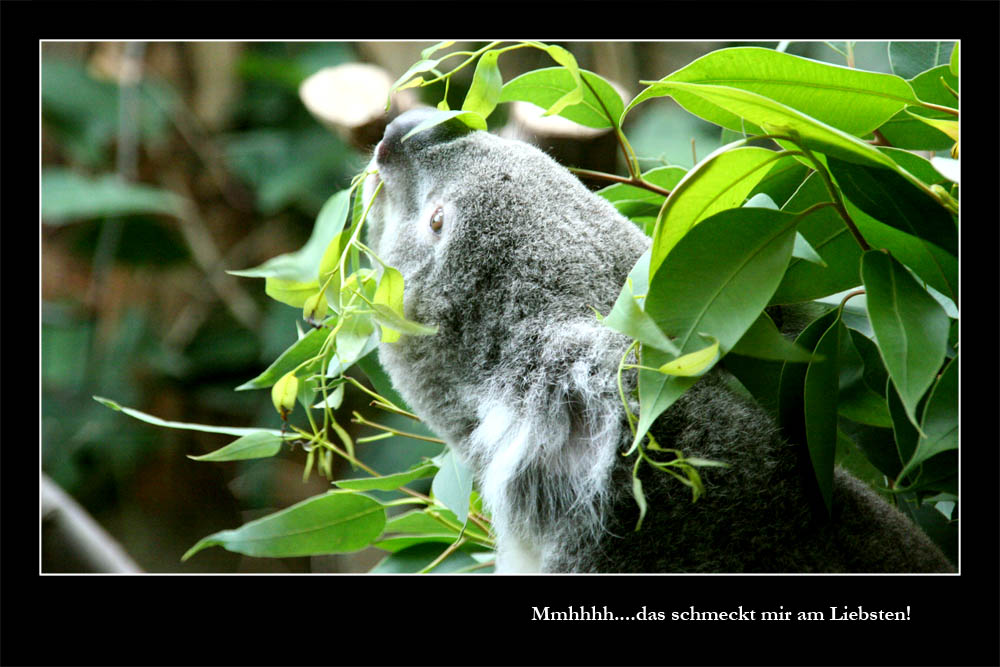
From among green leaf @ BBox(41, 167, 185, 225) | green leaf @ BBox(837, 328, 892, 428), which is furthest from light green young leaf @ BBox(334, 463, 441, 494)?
green leaf @ BBox(41, 167, 185, 225)

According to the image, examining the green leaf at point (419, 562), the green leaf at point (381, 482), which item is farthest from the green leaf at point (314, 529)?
the green leaf at point (419, 562)

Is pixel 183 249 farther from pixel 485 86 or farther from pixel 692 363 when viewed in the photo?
pixel 692 363

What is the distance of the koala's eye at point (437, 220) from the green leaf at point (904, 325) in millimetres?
510

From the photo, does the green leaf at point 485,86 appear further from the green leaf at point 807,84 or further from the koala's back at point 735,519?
the koala's back at point 735,519

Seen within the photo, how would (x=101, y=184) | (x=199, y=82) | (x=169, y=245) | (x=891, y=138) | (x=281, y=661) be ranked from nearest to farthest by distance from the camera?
(x=281, y=661)
(x=891, y=138)
(x=101, y=184)
(x=169, y=245)
(x=199, y=82)

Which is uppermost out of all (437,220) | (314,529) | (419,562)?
(437,220)

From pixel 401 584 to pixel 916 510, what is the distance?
69cm

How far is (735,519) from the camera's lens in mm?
872

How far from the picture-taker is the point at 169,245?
294cm

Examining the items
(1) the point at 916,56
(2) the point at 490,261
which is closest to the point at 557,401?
(2) the point at 490,261

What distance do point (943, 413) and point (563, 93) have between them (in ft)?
1.87

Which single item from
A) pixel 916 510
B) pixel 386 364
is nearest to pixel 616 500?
pixel 386 364

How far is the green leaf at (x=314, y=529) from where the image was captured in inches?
32.2
